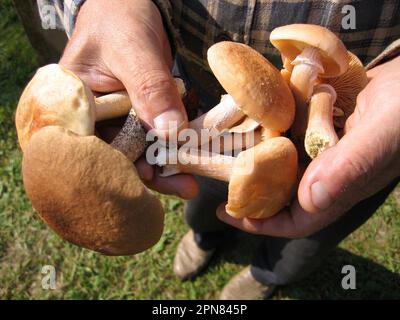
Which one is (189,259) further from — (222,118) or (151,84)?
(151,84)

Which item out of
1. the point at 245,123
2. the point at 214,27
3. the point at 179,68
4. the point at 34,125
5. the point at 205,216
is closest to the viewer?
the point at 34,125

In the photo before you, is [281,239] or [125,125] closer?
[125,125]

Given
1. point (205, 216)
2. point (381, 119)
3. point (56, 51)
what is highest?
point (381, 119)

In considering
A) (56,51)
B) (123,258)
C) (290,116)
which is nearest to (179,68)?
(290,116)

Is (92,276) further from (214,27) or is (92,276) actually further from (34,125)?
(214,27)

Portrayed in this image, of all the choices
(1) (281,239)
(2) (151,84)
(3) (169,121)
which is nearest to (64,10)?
(2) (151,84)

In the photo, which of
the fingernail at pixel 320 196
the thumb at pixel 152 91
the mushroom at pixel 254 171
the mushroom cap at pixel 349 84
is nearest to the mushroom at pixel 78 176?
the thumb at pixel 152 91

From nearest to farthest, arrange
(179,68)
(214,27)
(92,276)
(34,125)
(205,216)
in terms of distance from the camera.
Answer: (34,125)
(214,27)
(179,68)
(205,216)
(92,276)
